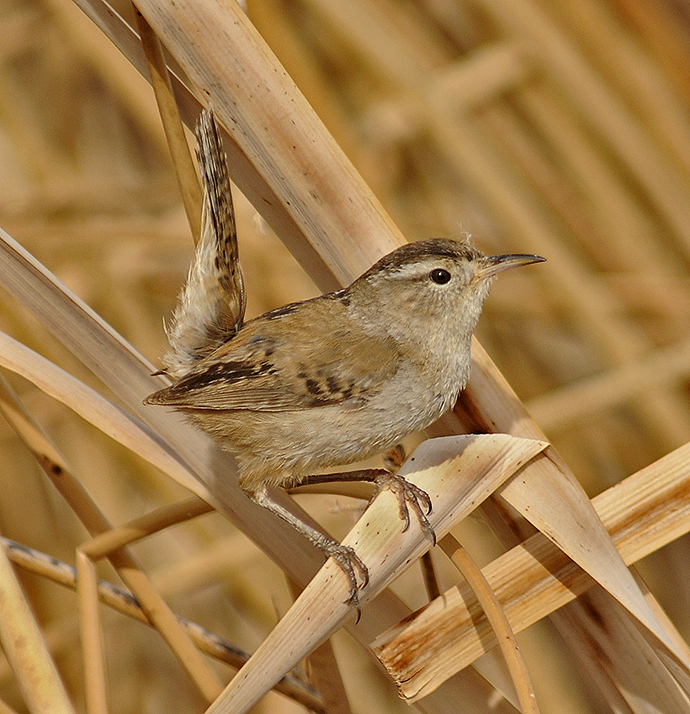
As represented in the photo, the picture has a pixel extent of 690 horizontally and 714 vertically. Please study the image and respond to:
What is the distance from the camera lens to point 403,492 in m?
1.29

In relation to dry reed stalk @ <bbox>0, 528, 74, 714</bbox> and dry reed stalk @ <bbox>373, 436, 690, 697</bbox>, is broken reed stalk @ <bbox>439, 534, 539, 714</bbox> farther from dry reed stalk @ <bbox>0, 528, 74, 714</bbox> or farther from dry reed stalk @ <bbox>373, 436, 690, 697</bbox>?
dry reed stalk @ <bbox>0, 528, 74, 714</bbox>

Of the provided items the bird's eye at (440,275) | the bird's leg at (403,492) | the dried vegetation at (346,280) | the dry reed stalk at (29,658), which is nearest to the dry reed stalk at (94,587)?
the dried vegetation at (346,280)

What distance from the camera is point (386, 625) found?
1.41m

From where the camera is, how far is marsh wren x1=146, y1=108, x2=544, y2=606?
1.49 metres

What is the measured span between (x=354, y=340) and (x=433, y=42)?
1.45 m

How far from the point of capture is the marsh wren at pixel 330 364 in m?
1.49

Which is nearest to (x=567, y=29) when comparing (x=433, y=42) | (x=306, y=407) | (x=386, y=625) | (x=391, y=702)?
(x=433, y=42)

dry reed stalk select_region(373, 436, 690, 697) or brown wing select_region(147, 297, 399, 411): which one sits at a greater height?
brown wing select_region(147, 297, 399, 411)

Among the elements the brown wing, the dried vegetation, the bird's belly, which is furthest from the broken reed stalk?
the brown wing

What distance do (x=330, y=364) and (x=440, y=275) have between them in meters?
0.32

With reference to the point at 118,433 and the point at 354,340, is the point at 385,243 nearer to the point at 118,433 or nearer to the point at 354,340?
the point at 354,340

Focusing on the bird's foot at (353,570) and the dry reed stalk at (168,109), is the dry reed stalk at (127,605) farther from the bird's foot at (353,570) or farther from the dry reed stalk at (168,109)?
the dry reed stalk at (168,109)

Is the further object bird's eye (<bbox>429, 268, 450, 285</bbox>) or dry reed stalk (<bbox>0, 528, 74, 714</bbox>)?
bird's eye (<bbox>429, 268, 450, 285</bbox>)

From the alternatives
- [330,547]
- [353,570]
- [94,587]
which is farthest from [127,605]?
[353,570]
